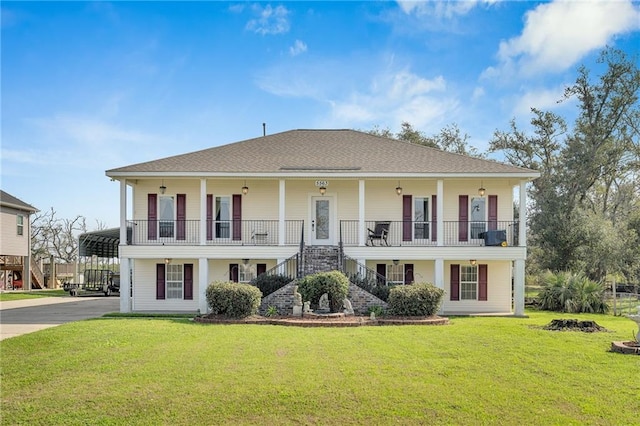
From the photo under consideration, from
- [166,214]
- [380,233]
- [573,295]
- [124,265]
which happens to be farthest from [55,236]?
[573,295]

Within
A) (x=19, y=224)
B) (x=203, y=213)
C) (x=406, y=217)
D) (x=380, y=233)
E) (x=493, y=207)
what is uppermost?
(x=493, y=207)

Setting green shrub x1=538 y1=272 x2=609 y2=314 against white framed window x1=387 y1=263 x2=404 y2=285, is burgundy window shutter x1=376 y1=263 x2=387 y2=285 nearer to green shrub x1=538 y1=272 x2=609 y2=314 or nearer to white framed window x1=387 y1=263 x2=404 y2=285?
white framed window x1=387 y1=263 x2=404 y2=285

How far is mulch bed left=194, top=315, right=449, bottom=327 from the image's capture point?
1467cm

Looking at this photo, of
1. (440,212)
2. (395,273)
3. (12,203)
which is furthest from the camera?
(12,203)

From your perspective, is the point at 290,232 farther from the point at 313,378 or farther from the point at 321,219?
the point at 313,378

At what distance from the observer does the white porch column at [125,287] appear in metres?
18.9

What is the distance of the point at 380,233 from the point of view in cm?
2016

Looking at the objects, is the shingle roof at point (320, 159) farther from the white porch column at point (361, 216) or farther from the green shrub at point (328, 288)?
the green shrub at point (328, 288)

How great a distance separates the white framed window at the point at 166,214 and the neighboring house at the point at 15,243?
54.9 feet

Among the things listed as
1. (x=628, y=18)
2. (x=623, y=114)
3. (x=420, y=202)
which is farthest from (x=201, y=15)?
(x=623, y=114)

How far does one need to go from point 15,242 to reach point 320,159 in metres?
23.8

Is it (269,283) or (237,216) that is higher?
(237,216)

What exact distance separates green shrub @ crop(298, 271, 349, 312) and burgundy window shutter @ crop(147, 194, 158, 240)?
755 cm

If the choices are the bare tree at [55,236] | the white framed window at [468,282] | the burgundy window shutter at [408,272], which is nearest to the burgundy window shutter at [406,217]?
the burgundy window shutter at [408,272]
